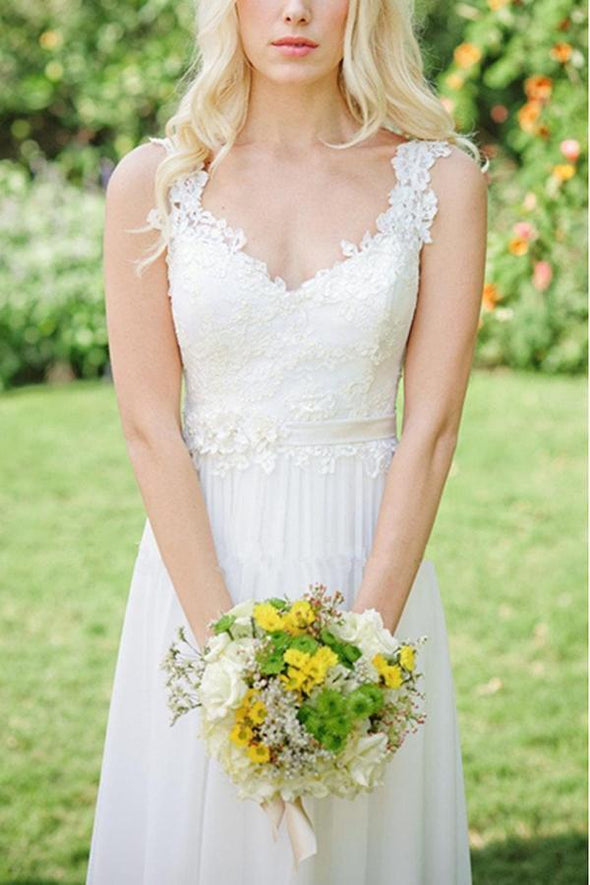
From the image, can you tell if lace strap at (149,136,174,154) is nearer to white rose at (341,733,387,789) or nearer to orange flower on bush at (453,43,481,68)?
white rose at (341,733,387,789)

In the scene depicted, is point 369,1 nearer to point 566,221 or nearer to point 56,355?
point 566,221

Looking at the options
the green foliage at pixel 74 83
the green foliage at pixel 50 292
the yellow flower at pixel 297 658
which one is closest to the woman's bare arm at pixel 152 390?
the yellow flower at pixel 297 658

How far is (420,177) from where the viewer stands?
2.53 metres

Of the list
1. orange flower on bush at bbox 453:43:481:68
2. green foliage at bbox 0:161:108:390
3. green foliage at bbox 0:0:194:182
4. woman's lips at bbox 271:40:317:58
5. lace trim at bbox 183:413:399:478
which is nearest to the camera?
woman's lips at bbox 271:40:317:58

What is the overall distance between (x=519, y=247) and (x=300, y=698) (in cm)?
247

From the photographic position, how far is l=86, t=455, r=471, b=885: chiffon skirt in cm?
252

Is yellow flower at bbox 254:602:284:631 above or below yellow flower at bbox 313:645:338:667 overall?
above

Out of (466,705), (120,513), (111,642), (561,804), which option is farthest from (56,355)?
(561,804)

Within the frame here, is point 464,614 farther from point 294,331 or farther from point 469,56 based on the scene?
point 294,331

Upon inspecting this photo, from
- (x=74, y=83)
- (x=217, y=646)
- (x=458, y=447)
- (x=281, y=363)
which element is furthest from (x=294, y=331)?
(x=74, y=83)

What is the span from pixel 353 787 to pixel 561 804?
2459 millimetres

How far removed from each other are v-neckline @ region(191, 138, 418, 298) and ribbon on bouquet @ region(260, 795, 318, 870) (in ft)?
2.73

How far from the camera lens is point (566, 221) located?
15.0ft

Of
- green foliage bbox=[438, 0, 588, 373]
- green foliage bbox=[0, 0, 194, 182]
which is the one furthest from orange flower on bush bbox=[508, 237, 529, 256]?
green foliage bbox=[0, 0, 194, 182]
